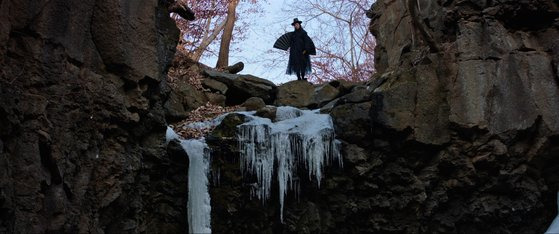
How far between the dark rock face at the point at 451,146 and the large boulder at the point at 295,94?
267 centimetres

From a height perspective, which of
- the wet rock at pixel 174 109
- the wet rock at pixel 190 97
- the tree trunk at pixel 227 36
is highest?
the tree trunk at pixel 227 36

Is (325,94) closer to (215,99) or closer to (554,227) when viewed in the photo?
(215,99)

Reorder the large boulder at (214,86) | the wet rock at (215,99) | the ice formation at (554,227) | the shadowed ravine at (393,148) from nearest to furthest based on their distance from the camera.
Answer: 1. the shadowed ravine at (393,148)
2. the ice formation at (554,227)
3. the wet rock at (215,99)
4. the large boulder at (214,86)

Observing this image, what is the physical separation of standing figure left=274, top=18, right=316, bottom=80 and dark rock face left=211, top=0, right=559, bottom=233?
117 inches

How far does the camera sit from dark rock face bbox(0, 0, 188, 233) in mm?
6492

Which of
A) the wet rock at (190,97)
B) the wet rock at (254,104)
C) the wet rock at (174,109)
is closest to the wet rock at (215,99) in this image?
the wet rock at (190,97)

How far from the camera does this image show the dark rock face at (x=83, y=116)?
6.49 metres

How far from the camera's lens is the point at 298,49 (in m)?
14.0

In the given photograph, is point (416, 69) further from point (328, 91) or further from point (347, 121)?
point (328, 91)

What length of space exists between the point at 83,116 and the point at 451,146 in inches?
247

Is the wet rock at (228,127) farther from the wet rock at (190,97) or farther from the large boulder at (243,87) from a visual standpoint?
the large boulder at (243,87)

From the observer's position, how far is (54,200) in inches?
272

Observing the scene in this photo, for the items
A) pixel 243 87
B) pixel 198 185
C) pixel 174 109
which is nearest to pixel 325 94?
pixel 243 87

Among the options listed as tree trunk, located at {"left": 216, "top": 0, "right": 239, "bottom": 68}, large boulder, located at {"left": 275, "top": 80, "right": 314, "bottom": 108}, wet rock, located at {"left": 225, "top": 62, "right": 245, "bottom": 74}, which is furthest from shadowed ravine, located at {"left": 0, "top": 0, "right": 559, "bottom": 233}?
tree trunk, located at {"left": 216, "top": 0, "right": 239, "bottom": 68}
